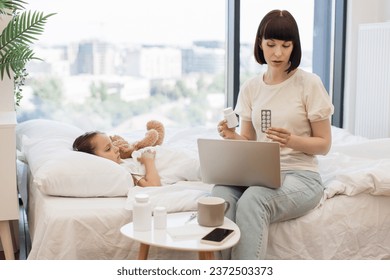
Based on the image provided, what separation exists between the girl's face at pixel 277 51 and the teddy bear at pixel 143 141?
716 mm

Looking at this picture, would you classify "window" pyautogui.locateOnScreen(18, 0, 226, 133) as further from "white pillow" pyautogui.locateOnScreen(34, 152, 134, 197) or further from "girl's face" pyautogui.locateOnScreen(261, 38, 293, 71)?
"girl's face" pyautogui.locateOnScreen(261, 38, 293, 71)

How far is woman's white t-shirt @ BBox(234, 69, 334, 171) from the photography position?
2.12 m

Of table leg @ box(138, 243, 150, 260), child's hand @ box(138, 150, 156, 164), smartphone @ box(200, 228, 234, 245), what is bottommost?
table leg @ box(138, 243, 150, 260)

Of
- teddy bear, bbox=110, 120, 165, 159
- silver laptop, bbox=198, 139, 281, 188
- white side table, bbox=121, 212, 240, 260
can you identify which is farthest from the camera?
teddy bear, bbox=110, 120, 165, 159

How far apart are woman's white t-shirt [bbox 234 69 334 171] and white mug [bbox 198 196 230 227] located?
0.45m

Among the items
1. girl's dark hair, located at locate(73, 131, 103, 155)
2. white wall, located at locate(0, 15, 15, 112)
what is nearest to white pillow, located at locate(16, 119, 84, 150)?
white wall, located at locate(0, 15, 15, 112)

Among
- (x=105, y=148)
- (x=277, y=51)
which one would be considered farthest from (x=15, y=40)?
(x=277, y=51)

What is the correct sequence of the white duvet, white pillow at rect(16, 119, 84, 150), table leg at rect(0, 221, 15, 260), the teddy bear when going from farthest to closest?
white pillow at rect(16, 119, 84, 150) → the teddy bear → table leg at rect(0, 221, 15, 260) → the white duvet

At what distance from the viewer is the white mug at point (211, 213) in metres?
1.79

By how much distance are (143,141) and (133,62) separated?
1.37m

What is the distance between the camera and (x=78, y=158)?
2.20 m

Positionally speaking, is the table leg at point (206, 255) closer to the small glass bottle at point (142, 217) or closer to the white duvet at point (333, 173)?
the small glass bottle at point (142, 217)

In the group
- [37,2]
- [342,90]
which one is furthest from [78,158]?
[342,90]

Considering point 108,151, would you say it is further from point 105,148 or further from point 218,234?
point 218,234
